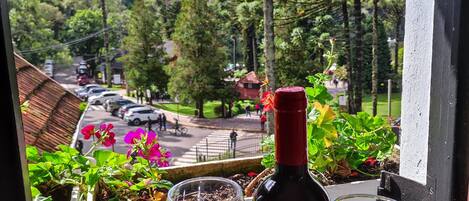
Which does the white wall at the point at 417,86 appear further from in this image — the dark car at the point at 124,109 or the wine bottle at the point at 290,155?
the dark car at the point at 124,109

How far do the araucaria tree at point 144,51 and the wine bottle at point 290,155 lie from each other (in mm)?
8240

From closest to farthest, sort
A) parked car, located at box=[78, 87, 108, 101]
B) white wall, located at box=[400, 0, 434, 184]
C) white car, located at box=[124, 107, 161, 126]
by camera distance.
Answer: white wall, located at box=[400, 0, 434, 184] < white car, located at box=[124, 107, 161, 126] < parked car, located at box=[78, 87, 108, 101]

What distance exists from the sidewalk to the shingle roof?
5905 mm

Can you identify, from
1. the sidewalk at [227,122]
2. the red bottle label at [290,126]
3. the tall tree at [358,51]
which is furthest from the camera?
the sidewalk at [227,122]

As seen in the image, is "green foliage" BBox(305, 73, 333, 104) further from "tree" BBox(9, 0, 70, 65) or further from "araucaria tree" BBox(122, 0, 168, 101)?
"tree" BBox(9, 0, 70, 65)

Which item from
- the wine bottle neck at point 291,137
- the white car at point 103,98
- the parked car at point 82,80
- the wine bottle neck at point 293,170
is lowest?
the white car at point 103,98

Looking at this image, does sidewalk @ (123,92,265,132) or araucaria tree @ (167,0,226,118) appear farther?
sidewalk @ (123,92,265,132)

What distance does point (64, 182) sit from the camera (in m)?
0.50

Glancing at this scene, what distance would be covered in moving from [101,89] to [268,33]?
8576mm

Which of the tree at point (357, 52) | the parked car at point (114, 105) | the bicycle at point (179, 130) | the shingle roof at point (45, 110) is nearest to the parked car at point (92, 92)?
the parked car at point (114, 105)

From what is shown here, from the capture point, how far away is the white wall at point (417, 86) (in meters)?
0.45

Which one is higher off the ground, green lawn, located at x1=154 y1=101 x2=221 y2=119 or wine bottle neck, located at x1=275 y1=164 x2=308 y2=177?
wine bottle neck, located at x1=275 y1=164 x2=308 y2=177

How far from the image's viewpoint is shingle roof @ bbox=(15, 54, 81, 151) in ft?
3.43

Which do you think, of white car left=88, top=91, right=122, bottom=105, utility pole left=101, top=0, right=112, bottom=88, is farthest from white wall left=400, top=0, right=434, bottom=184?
utility pole left=101, top=0, right=112, bottom=88
